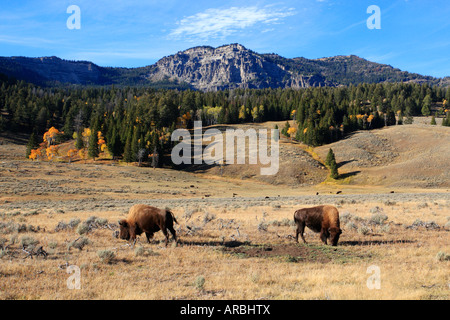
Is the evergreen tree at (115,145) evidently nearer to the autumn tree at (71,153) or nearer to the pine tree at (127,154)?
the pine tree at (127,154)

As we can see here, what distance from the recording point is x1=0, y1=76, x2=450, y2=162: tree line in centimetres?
9975

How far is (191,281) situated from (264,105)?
15145 centimetres

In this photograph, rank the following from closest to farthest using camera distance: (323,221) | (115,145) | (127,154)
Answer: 1. (323,221)
2. (127,154)
3. (115,145)

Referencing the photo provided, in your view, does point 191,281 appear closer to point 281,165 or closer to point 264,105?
point 281,165

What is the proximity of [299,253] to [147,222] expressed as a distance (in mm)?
6428

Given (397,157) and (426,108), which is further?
(426,108)

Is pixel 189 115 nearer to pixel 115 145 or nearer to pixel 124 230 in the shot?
pixel 115 145

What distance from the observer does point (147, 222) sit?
1243cm

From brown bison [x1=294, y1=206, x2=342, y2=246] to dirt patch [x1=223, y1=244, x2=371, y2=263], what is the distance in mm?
593

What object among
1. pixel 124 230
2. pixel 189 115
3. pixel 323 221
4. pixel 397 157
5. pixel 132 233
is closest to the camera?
pixel 132 233

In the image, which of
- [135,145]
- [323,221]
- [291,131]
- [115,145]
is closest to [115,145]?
[115,145]

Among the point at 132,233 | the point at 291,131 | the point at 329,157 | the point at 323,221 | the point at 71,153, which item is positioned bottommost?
the point at 132,233

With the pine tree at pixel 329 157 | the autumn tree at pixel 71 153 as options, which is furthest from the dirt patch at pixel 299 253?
the autumn tree at pixel 71 153

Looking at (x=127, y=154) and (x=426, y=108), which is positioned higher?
(x=426, y=108)
